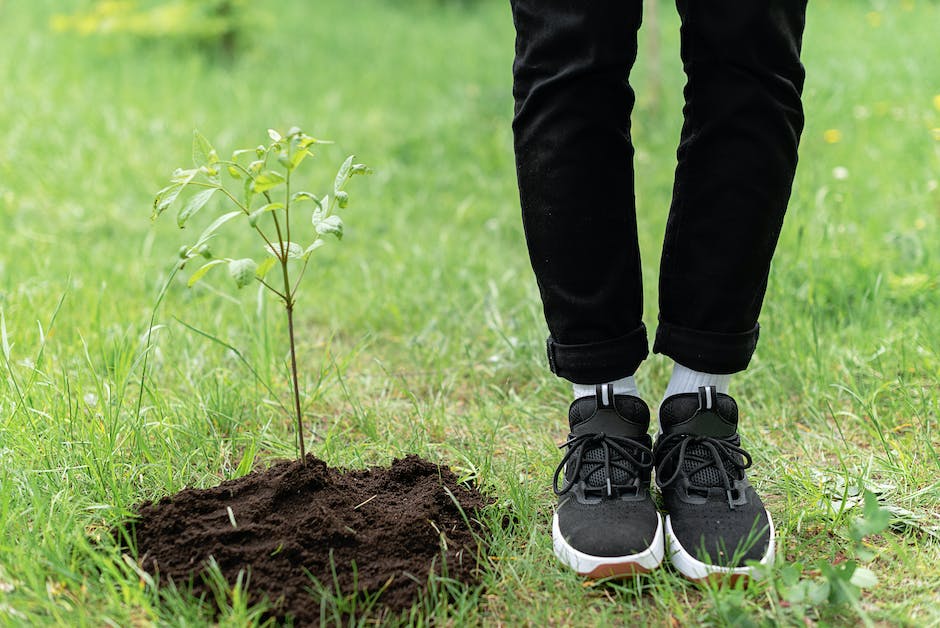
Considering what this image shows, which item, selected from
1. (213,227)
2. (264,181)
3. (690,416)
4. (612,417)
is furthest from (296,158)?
(690,416)

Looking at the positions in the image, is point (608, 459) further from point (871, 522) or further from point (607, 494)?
point (871, 522)

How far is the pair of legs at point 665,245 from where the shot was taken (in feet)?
4.62

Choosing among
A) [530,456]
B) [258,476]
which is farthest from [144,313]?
[530,456]

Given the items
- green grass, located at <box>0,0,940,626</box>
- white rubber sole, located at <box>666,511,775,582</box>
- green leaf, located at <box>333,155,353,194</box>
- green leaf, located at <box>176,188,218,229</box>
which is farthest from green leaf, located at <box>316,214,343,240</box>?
white rubber sole, located at <box>666,511,775,582</box>

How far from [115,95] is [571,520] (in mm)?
3706

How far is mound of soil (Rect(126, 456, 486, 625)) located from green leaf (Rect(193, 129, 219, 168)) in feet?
1.75

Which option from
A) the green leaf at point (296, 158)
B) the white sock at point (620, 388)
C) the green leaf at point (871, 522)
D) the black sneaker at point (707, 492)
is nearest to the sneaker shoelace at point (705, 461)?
the black sneaker at point (707, 492)

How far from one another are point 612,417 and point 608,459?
0.08 m

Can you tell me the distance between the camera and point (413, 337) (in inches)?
93.0

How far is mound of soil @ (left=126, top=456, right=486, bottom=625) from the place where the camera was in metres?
1.34

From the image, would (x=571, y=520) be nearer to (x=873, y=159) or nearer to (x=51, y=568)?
(x=51, y=568)

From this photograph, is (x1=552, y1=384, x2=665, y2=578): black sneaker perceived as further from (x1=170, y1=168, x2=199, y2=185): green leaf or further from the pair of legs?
(x1=170, y1=168, x2=199, y2=185): green leaf

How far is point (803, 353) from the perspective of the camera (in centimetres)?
216

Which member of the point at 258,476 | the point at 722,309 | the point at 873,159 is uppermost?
the point at 722,309
